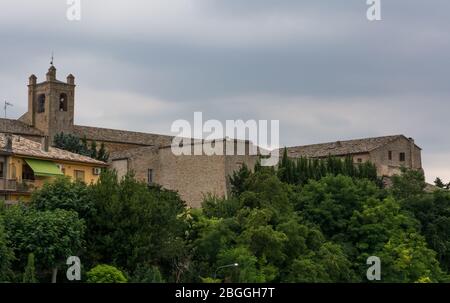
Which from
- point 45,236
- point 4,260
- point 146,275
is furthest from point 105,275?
point 4,260

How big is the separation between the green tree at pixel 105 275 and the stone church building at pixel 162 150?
825 inches

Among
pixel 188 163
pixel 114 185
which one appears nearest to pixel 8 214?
pixel 114 185

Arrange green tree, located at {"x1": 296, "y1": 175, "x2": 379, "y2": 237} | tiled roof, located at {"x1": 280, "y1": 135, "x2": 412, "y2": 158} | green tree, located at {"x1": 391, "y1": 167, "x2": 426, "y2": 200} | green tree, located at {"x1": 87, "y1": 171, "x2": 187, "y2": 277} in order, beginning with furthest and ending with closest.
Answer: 1. tiled roof, located at {"x1": 280, "y1": 135, "x2": 412, "y2": 158}
2. green tree, located at {"x1": 391, "y1": 167, "x2": 426, "y2": 200}
3. green tree, located at {"x1": 296, "y1": 175, "x2": 379, "y2": 237}
4. green tree, located at {"x1": 87, "y1": 171, "x2": 187, "y2": 277}

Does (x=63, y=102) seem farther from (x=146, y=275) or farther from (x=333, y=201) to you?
(x=146, y=275)

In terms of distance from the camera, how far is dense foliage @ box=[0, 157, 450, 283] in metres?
36.3

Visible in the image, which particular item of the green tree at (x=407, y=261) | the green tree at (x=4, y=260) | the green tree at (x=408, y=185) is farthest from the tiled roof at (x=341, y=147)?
the green tree at (x=4, y=260)

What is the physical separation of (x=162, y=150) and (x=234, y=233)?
2111 cm

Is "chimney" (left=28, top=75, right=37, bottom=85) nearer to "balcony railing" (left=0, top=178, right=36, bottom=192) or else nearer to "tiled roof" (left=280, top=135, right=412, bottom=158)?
"tiled roof" (left=280, top=135, right=412, bottom=158)

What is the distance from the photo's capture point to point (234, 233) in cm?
4172

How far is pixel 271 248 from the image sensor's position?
40.4m

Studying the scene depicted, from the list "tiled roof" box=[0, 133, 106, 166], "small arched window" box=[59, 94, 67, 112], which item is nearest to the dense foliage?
"tiled roof" box=[0, 133, 106, 166]

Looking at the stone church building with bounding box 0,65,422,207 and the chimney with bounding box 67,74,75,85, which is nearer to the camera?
the stone church building with bounding box 0,65,422,207

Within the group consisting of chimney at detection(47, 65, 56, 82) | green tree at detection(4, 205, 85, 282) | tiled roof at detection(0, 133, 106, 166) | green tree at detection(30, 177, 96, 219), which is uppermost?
chimney at detection(47, 65, 56, 82)

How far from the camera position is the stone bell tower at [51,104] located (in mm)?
84438
